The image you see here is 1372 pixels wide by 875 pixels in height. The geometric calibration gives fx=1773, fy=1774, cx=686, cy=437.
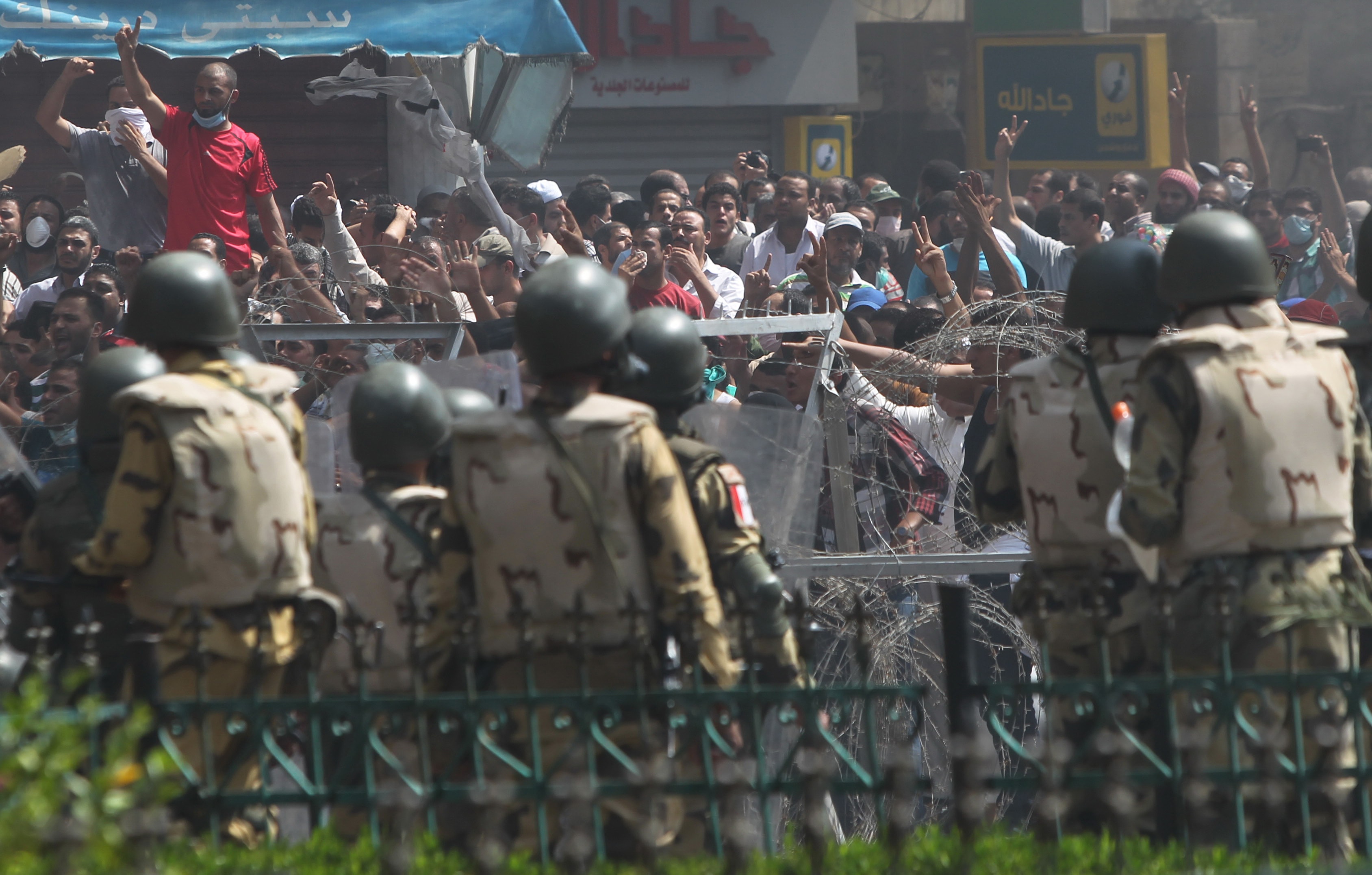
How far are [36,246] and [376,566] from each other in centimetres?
679

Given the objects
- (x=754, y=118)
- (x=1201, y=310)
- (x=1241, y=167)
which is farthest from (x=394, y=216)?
(x=754, y=118)

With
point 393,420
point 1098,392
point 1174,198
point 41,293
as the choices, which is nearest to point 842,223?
point 1174,198

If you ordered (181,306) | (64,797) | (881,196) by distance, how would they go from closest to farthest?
(64,797), (181,306), (881,196)

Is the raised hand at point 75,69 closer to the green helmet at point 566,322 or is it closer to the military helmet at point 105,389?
the military helmet at point 105,389

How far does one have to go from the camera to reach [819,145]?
58.7 ft

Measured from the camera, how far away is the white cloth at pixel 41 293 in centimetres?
944

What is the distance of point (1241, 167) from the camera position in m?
14.3

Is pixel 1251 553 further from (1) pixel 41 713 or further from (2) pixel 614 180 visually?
(2) pixel 614 180

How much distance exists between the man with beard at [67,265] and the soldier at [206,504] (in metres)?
5.48

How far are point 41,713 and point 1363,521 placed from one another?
125 inches

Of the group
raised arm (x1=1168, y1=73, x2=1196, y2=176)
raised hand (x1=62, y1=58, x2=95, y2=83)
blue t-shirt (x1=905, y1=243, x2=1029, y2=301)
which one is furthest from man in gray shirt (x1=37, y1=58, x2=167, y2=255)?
raised arm (x1=1168, y1=73, x2=1196, y2=176)

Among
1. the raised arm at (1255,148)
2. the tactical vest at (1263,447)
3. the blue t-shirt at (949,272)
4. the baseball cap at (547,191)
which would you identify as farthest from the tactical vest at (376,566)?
the raised arm at (1255,148)

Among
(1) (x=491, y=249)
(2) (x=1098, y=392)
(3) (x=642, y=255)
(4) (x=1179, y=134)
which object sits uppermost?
(4) (x=1179, y=134)

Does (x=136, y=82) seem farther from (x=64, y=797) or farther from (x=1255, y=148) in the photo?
(x=1255, y=148)
